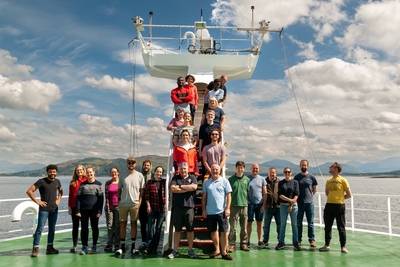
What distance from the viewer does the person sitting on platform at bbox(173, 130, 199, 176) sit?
625 centimetres

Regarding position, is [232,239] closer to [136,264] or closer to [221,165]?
[221,165]

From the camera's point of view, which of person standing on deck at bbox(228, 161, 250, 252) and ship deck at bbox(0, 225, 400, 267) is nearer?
ship deck at bbox(0, 225, 400, 267)

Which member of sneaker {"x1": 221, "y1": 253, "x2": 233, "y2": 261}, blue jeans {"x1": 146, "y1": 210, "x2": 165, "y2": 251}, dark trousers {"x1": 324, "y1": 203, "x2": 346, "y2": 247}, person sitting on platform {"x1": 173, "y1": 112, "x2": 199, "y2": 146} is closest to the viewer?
sneaker {"x1": 221, "y1": 253, "x2": 233, "y2": 261}

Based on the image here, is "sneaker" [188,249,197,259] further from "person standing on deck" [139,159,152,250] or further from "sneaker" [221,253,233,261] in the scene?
"person standing on deck" [139,159,152,250]

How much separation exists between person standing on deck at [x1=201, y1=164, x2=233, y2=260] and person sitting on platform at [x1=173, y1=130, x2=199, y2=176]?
1.73ft

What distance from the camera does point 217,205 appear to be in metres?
5.75

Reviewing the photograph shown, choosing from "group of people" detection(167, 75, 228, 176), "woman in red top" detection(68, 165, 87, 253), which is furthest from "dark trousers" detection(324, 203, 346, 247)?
"woman in red top" detection(68, 165, 87, 253)

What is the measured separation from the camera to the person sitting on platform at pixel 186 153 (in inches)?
246

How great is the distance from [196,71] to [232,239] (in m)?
6.02

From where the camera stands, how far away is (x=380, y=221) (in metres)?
31.5

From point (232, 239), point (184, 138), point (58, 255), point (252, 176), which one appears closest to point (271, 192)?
point (252, 176)

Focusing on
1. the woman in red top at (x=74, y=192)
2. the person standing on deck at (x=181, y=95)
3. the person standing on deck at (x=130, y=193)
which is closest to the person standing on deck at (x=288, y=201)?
the person standing on deck at (x=130, y=193)

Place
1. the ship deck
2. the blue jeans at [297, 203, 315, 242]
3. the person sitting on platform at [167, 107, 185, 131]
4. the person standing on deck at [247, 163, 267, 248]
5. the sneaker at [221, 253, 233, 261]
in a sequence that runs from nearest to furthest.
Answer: the ship deck < the sneaker at [221, 253, 233, 261] < the person standing on deck at [247, 163, 267, 248] < the blue jeans at [297, 203, 315, 242] < the person sitting on platform at [167, 107, 185, 131]

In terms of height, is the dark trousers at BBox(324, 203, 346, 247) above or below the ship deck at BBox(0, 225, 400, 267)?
above
